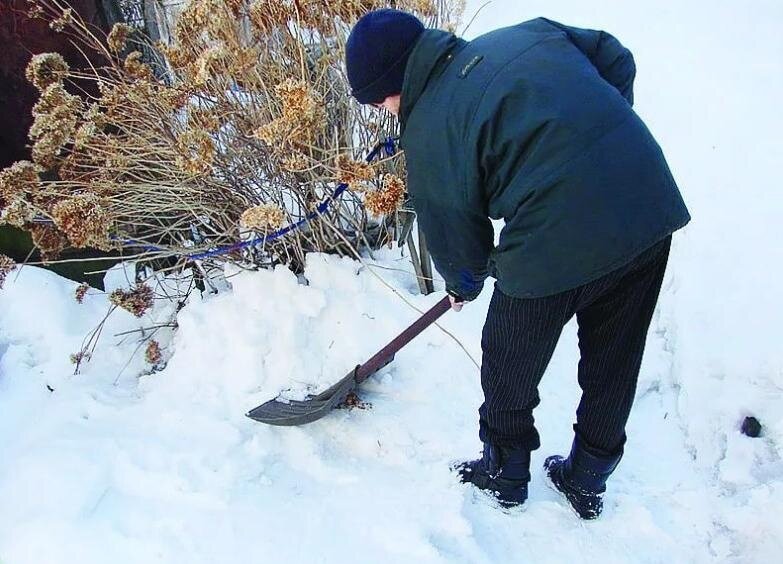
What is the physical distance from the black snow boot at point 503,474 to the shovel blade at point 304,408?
557mm

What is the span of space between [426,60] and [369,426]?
1463mm

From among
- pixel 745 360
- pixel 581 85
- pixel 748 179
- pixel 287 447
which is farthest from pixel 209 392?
pixel 748 179

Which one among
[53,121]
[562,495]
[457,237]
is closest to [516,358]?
[457,237]

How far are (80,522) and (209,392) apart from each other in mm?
726

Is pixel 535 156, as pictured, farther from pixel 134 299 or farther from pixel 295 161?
pixel 134 299

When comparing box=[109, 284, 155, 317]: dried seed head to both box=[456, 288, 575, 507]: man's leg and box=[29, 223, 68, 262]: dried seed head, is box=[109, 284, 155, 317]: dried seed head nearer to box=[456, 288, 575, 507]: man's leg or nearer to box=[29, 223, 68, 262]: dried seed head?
box=[29, 223, 68, 262]: dried seed head

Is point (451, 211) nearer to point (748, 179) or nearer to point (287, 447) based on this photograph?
point (287, 447)

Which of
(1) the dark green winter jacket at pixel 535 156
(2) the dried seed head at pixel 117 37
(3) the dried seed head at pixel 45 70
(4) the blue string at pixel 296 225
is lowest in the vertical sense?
(4) the blue string at pixel 296 225

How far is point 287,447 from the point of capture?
2271 millimetres

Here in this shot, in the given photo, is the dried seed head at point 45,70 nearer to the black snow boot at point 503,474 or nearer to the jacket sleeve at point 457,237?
the jacket sleeve at point 457,237

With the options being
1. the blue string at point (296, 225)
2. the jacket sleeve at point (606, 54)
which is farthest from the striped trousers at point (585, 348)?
the blue string at point (296, 225)

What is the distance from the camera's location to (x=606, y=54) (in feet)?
5.25

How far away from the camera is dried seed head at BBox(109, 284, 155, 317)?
2609 millimetres

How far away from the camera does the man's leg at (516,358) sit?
155 centimetres
